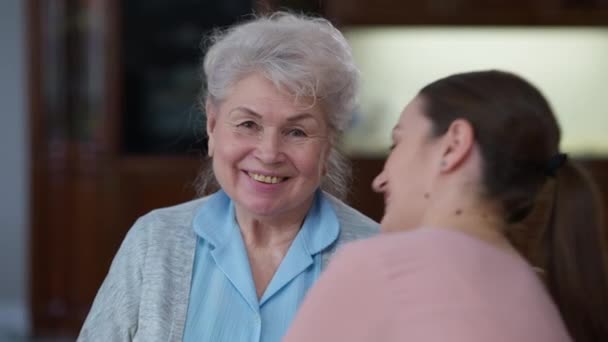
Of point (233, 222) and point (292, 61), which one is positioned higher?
point (292, 61)

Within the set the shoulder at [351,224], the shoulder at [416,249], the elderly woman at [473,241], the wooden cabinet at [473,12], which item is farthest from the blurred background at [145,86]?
the shoulder at [416,249]

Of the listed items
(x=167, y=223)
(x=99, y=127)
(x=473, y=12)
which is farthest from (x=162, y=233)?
A: (x=473, y=12)

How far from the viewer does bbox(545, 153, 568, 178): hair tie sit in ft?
5.07

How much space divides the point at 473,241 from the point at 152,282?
82 centimetres

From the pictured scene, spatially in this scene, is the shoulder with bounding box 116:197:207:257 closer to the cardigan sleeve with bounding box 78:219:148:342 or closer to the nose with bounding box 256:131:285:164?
the cardigan sleeve with bounding box 78:219:148:342

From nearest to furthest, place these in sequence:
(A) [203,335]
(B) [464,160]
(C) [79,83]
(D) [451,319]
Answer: (D) [451,319]
(B) [464,160]
(A) [203,335]
(C) [79,83]

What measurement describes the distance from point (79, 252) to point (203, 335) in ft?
11.3

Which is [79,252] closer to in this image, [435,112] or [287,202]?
[287,202]

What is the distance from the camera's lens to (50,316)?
18.0ft

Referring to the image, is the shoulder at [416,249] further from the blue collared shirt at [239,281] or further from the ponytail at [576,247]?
the blue collared shirt at [239,281]

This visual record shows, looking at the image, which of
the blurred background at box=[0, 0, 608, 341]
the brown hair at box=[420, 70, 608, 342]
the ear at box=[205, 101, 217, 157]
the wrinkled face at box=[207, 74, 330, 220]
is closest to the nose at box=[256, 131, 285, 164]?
the wrinkled face at box=[207, 74, 330, 220]

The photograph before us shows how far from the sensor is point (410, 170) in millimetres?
1596

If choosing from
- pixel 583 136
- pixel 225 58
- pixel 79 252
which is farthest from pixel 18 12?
pixel 225 58

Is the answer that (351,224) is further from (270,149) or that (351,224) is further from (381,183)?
(381,183)
